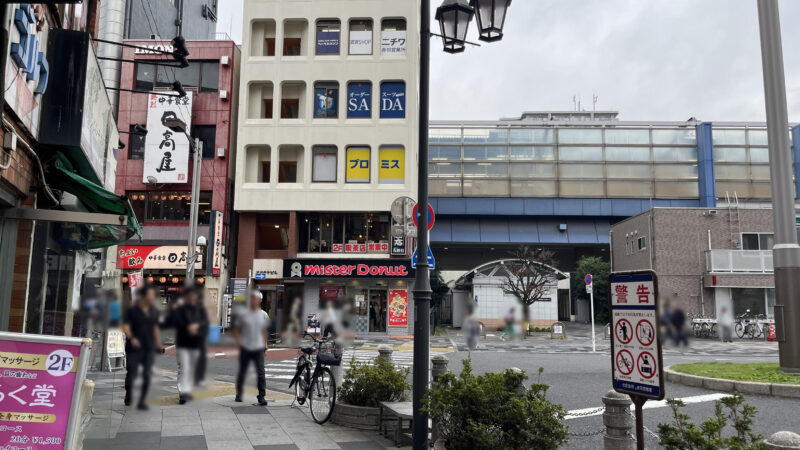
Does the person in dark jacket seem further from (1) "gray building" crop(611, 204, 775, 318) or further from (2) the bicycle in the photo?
(2) the bicycle

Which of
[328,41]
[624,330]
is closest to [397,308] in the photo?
[624,330]

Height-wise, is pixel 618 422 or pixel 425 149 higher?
pixel 425 149

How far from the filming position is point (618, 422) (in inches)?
204

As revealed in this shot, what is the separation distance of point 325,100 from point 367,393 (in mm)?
6476

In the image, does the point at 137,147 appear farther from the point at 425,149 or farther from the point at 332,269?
the point at 425,149

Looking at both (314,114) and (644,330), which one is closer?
(644,330)

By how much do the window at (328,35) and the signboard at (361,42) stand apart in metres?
0.13

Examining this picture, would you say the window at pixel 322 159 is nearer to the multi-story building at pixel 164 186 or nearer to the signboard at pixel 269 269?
the multi-story building at pixel 164 186

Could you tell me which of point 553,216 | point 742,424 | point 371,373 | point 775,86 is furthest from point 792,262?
point 553,216

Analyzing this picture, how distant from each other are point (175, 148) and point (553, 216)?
49.2 metres

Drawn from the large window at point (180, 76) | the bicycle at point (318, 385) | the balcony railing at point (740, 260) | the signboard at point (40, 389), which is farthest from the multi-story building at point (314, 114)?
the bicycle at point (318, 385)

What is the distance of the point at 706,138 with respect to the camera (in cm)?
260

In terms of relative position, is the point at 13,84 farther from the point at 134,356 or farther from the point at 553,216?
the point at 553,216

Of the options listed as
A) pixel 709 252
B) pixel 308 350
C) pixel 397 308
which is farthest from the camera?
pixel 308 350
